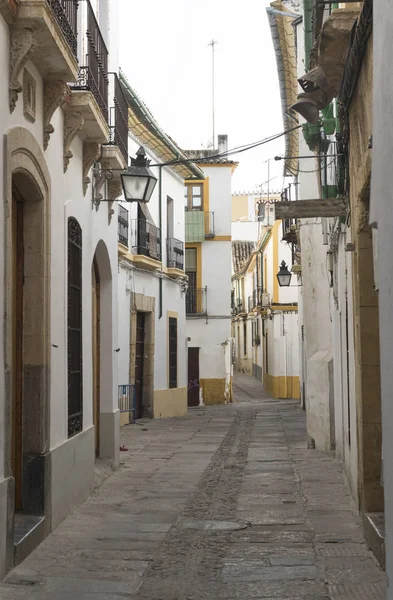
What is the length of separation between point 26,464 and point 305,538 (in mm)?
2418

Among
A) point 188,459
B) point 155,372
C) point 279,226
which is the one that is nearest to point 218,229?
point 279,226

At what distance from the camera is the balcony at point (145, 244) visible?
66.0 feet

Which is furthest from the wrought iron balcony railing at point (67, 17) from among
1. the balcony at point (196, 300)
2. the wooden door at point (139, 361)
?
the balcony at point (196, 300)

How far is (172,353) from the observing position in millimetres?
23594

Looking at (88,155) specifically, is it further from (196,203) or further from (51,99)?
(196,203)

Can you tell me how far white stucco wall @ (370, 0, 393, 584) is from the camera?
13.9 feet

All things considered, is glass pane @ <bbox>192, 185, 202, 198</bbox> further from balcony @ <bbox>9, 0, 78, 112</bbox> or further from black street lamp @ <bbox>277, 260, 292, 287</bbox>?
balcony @ <bbox>9, 0, 78, 112</bbox>

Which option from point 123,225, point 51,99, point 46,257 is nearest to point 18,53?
Result: point 51,99

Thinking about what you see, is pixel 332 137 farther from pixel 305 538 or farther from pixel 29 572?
pixel 29 572

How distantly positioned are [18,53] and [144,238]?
→ 1448cm

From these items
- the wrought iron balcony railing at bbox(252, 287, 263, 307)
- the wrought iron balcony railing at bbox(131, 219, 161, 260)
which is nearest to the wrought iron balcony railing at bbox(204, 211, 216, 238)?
the wrought iron balcony railing at bbox(131, 219, 161, 260)

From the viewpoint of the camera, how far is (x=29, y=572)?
6.26 m

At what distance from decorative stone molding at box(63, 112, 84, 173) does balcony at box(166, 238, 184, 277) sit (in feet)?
47.1

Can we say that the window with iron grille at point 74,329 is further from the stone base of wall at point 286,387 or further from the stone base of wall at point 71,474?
the stone base of wall at point 286,387
